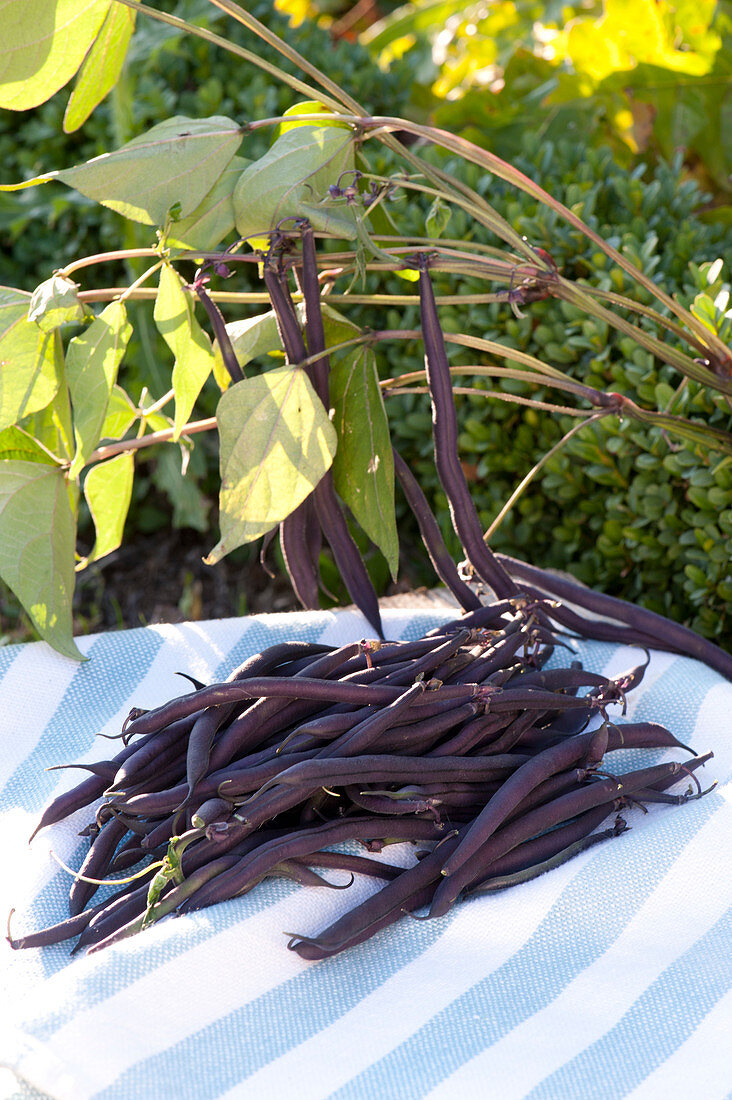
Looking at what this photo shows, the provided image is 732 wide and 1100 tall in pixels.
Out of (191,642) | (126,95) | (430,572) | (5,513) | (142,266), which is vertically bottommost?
(430,572)

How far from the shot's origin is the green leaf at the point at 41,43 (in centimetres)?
101

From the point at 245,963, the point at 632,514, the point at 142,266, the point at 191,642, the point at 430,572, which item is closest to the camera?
the point at 245,963

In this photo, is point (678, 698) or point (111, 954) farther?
point (678, 698)

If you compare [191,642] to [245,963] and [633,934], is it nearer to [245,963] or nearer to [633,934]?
[245,963]

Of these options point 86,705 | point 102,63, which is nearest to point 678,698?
point 86,705

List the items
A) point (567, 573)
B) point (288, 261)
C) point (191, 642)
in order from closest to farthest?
point (288, 261) → point (191, 642) → point (567, 573)

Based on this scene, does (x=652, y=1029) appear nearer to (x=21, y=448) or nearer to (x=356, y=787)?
(x=356, y=787)

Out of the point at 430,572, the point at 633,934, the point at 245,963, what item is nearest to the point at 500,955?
the point at 633,934

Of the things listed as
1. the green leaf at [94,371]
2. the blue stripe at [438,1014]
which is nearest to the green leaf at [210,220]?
the green leaf at [94,371]

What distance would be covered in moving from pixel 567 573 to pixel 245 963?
993mm

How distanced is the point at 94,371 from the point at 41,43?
1.12 ft

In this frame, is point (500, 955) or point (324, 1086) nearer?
point (324, 1086)

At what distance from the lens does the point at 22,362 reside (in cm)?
113

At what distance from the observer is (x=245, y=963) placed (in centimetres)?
86
